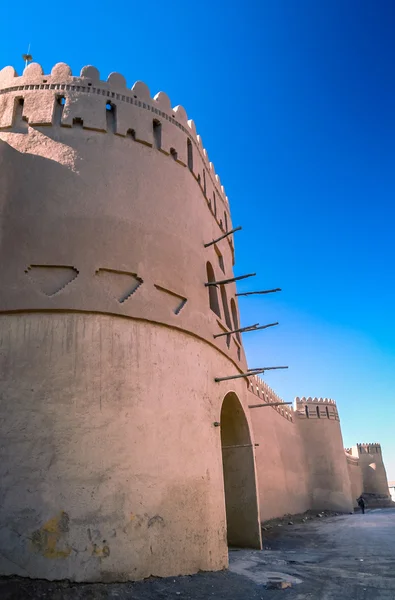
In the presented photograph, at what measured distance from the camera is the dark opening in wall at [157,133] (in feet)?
29.9

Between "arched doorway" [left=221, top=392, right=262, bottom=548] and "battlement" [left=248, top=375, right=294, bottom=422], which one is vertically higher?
"battlement" [left=248, top=375, right=294, bottom=422]

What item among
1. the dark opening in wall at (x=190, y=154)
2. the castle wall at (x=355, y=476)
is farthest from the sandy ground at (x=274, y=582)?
the castle wall at (x=355, y=476)

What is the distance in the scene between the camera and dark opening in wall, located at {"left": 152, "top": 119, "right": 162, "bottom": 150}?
9117mm

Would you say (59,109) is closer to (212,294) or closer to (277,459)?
(212,294)

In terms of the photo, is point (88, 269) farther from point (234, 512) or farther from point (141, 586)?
point (234, 512)

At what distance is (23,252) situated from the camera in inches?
283

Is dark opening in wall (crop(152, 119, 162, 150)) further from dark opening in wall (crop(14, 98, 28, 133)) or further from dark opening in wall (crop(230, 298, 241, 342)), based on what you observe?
dark opening in wall (crop(230, 298, 241, 342))

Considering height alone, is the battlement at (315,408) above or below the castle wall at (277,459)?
above

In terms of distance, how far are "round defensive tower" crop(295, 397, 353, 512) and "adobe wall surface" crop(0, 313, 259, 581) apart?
63.1ft

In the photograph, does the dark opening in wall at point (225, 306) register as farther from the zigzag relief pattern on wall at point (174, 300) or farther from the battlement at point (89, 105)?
the battlement at point (89, 105)

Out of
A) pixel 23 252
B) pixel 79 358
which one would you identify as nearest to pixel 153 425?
pixel 79 358

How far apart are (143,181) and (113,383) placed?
373 cm

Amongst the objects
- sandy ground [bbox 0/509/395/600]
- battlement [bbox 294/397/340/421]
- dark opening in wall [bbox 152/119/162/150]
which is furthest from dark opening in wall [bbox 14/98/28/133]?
battlement [bbox 294/397/340/421]

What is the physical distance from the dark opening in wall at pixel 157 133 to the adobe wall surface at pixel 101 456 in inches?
148
